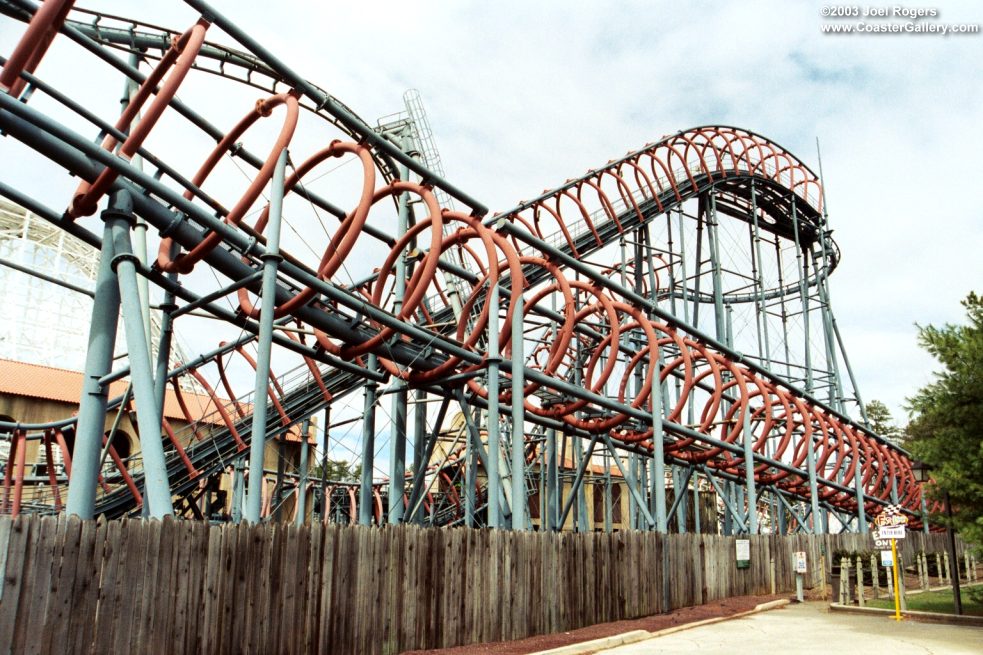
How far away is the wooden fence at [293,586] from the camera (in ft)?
22.0

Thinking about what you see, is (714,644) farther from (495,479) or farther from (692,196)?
(692,196)

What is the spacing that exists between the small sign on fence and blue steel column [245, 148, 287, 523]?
Result: 13.0 m

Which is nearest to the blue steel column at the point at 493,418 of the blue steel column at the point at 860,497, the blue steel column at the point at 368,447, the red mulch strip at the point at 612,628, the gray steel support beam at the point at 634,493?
the red mulch strip at the point at 612,628

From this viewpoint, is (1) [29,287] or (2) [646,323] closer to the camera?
(2) [646,323]

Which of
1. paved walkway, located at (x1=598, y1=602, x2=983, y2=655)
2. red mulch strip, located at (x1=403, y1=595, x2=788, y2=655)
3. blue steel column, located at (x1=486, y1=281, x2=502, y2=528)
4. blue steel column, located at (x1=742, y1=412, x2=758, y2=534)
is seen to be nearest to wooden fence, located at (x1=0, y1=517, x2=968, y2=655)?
red mulch strip, located at (x1=403, y1=595, x2=788, y2=655)

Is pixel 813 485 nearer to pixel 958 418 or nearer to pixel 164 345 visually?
pixel 958 418

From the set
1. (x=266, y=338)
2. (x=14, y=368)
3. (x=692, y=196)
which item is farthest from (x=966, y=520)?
(x=14, y=368)

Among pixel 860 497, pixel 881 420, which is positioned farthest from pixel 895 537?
pixel 881 420

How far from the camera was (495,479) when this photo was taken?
44.6ft

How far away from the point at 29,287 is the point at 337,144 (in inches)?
1581

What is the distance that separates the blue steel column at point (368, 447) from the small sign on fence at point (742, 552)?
8449 mm

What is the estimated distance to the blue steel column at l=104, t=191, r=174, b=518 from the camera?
934 centimetres

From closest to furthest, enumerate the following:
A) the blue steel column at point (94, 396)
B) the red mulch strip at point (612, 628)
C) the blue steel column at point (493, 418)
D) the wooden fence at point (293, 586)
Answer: the wooden fence at point (293, 586) → the blue steel column at point (94, 396) → the red mulch strip at point (612, 628) → the blue steel column at point (493, 418)

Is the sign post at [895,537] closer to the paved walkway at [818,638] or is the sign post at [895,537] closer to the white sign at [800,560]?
the paved walkway at [818,638]
